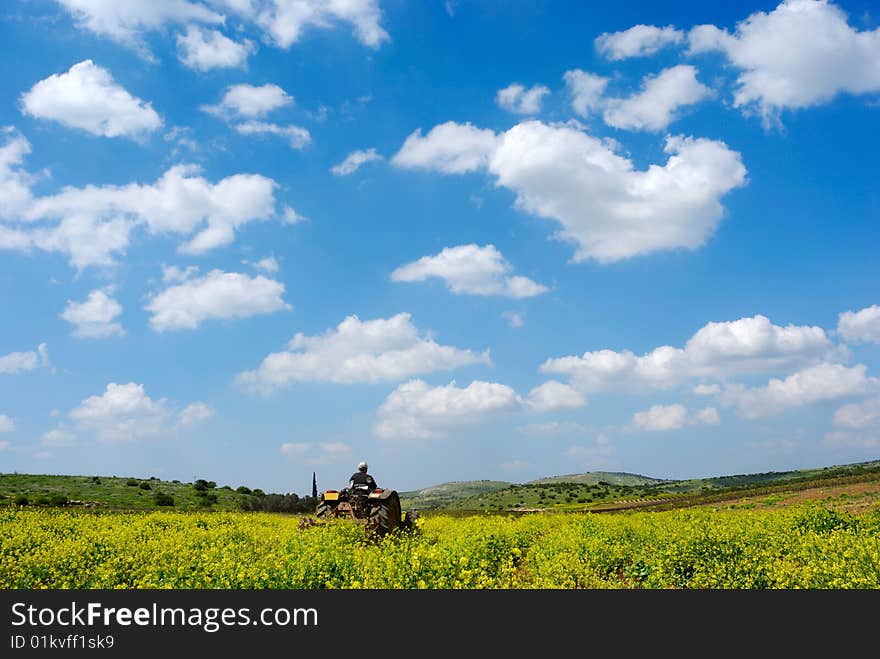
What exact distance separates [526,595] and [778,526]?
47.6 ft

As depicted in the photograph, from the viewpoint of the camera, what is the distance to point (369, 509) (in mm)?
20484

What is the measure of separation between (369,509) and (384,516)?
1.82 m

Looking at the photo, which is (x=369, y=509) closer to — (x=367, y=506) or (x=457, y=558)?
(x=367, y=506)

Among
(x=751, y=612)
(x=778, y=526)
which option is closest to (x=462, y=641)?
(x=751, y=612)

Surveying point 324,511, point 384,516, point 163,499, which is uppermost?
point 384,516

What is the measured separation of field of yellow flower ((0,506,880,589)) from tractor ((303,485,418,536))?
25.5 inches

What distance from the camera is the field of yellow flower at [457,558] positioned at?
11.4 m

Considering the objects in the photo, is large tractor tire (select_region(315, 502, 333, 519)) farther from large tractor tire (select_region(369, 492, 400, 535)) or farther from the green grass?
the green grass

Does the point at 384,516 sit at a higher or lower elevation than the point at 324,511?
higher

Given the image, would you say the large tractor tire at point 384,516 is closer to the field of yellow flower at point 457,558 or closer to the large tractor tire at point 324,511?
the field of yellow flower at point 457,558

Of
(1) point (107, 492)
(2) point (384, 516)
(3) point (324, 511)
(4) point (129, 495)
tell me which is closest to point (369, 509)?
(2) point (384, 516)

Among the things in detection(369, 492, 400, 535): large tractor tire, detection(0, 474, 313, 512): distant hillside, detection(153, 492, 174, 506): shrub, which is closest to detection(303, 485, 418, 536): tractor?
detection(369, 492, 400, 535): large tractor tire

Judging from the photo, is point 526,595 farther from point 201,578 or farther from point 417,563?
point 201,578

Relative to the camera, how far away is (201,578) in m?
11.6
